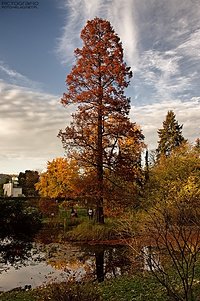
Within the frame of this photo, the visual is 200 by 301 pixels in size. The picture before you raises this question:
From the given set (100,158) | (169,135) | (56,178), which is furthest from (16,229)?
(169,135)

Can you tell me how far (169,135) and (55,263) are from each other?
31071 mm

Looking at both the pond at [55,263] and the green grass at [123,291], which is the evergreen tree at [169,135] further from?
the green grass at [123,291]

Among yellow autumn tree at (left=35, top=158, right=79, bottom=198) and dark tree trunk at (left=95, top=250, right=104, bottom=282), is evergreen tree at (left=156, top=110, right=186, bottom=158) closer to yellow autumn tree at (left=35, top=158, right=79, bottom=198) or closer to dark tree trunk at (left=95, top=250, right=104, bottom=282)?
yellow autumn tree at (left=35, top=158, right=79, bottom=198)

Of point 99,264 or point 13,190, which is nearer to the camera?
point 99,264

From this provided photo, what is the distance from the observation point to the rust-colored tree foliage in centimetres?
1938

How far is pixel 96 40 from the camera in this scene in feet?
65.9

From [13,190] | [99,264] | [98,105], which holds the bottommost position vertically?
[99,264]

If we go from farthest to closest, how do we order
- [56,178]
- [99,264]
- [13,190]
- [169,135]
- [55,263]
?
[13,190], [169,135], [56,178], [55,263], [99,264]

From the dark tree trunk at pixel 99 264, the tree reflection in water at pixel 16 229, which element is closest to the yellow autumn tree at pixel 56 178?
the tree reflection in water at pixel 16 229

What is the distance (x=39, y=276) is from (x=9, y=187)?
40095 mm

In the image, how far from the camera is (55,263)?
1370 cm

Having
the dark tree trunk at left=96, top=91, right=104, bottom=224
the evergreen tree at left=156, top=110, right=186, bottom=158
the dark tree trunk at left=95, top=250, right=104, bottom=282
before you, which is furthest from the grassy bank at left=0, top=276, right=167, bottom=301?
the evergreen tree at left=156, top=110, right=186, bottom=158

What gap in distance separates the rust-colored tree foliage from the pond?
369cm

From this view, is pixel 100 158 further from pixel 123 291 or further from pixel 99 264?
pixel 123 291
